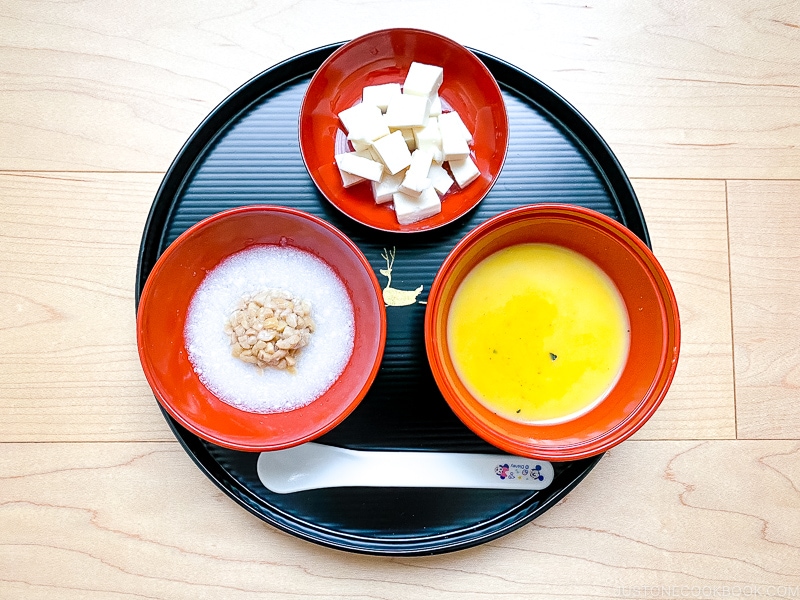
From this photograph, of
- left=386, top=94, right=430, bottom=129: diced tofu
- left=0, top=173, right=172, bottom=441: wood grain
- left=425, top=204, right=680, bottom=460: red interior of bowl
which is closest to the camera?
left=425, top=204, right=680, bottom=460: red interior of bowl

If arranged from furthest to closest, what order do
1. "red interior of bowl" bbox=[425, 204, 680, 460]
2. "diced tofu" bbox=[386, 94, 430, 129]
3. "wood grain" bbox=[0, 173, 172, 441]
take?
1. "wood grain" bbox=[0, 173, 172, 441]
2. "diced tofu" bbox=[386, 94, 430, 129]
3. "red interior of bowl" bbox=[425, 204, 680, 460]

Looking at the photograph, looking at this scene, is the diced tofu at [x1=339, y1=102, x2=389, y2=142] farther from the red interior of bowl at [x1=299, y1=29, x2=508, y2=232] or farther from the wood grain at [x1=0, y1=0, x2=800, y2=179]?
the wood grain at [x1=0, y1=0, x2=800, y2=179]

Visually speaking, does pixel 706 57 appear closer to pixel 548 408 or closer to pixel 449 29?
pixel 449 29

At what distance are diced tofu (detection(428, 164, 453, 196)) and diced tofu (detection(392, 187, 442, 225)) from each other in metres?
0.02

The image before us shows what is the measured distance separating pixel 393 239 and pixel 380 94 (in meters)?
0.24

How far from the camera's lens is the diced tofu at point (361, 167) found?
36.9 inches

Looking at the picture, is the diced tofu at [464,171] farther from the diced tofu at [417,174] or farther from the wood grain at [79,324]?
the wood grain at [79,324]

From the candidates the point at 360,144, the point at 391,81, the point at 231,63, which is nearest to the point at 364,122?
the point at 360,144

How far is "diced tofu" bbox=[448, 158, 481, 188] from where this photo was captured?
3.18ft

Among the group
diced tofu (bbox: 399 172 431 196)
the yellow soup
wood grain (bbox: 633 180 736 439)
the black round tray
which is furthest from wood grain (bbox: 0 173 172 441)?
wood grain (bbox: 633 180 736 439)

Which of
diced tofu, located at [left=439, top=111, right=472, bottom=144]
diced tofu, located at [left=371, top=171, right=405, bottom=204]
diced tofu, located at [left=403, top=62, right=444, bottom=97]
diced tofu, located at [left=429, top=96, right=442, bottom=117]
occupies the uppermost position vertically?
diced tofu, located at [left=403, top=62, right=444, bottom=97]

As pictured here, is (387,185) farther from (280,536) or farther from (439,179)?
(280,536)

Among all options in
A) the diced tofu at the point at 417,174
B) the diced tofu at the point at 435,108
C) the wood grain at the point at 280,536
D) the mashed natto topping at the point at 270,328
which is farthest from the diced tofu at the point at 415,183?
the wood grain at the point at 280,536

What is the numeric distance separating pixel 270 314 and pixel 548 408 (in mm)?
463
